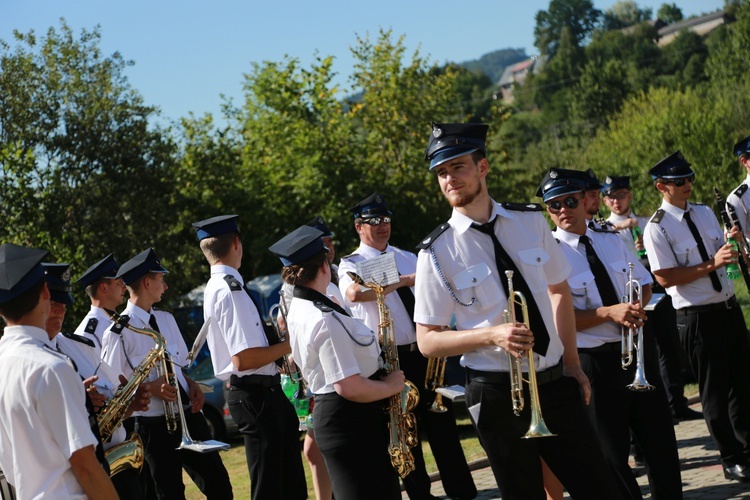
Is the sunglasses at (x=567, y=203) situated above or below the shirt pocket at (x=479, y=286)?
above

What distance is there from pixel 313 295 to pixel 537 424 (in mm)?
1585

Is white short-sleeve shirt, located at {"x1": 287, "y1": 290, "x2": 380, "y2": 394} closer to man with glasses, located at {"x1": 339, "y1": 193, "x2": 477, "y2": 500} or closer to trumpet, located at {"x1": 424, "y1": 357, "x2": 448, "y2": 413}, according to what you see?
man with glasses, located at {"x1": 339, "y1": 193, "x2": 477, "y2": 500}

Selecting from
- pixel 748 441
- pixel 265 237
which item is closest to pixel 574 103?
pixel 265 237

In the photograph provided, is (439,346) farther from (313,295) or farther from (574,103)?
(574,103)

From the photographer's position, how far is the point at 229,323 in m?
6.99

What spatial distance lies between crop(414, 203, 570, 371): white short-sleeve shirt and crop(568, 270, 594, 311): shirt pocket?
6.36 feet

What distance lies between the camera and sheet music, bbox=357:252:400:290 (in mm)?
6725

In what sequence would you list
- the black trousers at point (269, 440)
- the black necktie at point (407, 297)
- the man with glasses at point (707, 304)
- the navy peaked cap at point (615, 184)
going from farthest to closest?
the navy peaked cap at point (615, 184) → the black necktie at point (407, 297) → the man with glasses at point (707, 304) → the black trousers at point (269, 440)

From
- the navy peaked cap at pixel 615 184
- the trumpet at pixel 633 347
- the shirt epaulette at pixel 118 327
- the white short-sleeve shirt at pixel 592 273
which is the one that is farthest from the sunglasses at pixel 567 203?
the navy peaked cap at pixel 615 184

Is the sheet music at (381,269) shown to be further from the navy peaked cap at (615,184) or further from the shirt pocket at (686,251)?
the navy peaked cap at (615,184)

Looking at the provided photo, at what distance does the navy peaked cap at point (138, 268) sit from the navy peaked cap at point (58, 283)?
1534mm

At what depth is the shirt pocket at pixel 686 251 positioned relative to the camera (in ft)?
27.3

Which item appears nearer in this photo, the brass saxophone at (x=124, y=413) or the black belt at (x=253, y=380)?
the brass saxophone at (x=124, y=413)

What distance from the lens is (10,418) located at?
155 inches
